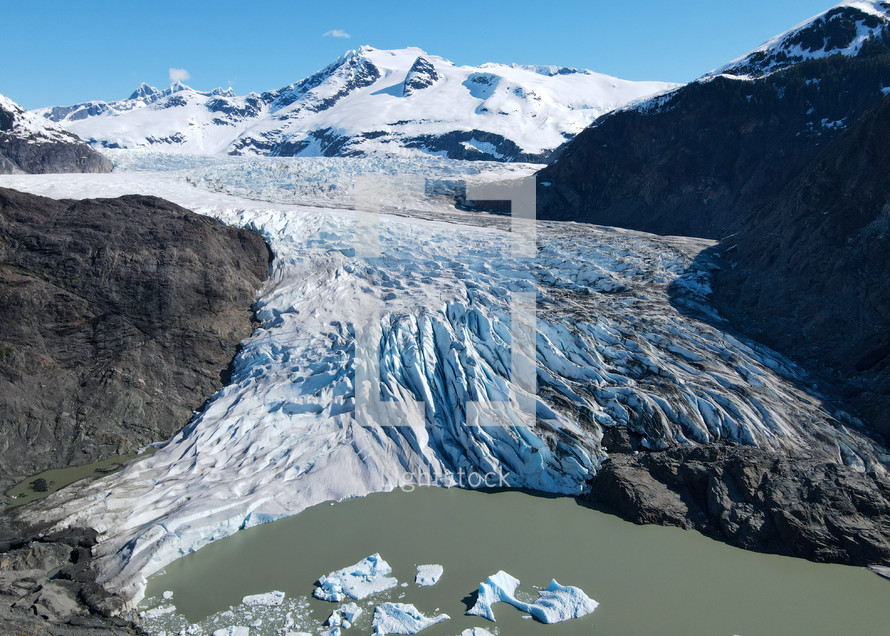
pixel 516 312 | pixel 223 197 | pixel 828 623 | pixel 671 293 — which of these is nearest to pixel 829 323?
pixel 671 293

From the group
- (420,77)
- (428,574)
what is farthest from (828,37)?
(420,77)

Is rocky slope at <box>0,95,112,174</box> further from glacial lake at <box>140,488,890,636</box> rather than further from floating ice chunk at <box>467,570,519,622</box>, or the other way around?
floating ice chunk at <box>467,570,519,622</box>

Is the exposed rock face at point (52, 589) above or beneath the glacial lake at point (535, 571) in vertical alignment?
above

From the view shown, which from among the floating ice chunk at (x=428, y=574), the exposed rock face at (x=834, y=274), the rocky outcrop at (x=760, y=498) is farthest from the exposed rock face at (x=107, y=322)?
the exposed rock face at (x=834, y=274)

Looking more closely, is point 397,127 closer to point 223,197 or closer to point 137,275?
point 223,197

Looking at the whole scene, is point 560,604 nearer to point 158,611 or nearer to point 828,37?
point 158,611

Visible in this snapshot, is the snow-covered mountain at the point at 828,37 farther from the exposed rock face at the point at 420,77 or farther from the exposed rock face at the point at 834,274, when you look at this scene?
the exposed rock face at the point at 420,77

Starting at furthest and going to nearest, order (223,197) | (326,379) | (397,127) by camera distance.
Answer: (397,127) < (223,197) < (326,379)
